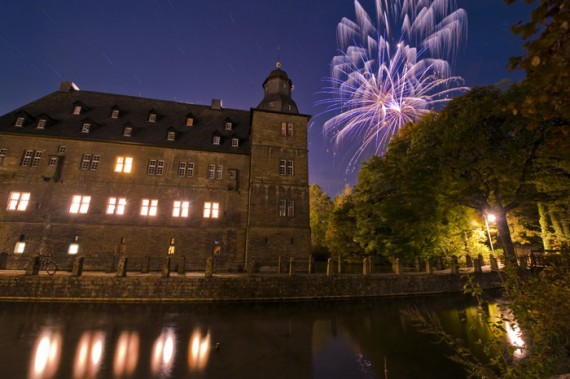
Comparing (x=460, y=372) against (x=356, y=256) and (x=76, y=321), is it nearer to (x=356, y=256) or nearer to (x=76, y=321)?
(x=76, y=321)

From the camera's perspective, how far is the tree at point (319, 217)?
4715 centimetres

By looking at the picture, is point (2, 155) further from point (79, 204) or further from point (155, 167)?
point (155, 167)

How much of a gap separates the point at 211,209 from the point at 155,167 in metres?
6.83

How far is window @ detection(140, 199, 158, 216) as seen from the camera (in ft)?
79.7

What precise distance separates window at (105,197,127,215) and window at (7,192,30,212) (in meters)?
6.48

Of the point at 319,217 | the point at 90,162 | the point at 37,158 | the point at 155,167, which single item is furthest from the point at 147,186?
the point at 319,217

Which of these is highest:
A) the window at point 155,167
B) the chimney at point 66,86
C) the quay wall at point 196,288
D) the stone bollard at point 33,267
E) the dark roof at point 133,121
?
the chimney at point 66,86

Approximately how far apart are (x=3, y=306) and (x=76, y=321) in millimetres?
5882

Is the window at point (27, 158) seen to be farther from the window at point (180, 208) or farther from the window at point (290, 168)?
the window at point (290, 168)

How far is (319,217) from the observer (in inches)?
1994

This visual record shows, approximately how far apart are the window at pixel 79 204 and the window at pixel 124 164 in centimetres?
361

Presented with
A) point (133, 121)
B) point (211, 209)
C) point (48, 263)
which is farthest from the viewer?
point (133, 121)

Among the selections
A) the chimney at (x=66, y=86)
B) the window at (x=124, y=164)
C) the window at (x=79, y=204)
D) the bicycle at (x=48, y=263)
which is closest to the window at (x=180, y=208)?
Result: the window at (x=124, y=164)

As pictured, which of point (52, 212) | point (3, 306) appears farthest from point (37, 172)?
point (3, 306)
